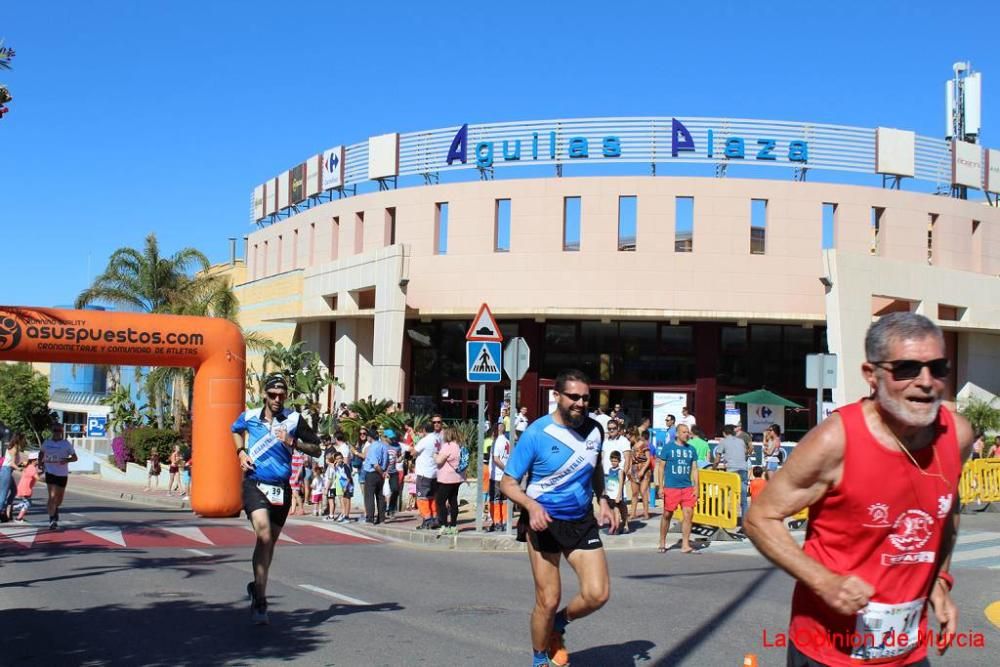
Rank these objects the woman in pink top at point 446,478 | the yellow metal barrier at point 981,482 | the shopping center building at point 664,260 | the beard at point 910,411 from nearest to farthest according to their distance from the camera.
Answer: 1. the beard at point 910,411
2. the woman in pink top at point 446,478
3. the yellow metal barrier at point 981,482
4. the shopping center building at point 664,260

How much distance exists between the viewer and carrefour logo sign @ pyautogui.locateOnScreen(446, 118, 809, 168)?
106ft

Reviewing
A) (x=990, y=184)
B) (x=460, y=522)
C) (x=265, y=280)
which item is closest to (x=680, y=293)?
(x=990, y=184)

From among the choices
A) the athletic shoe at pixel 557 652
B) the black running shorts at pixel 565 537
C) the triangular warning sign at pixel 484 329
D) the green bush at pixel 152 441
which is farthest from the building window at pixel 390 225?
the athletic shoe at pixel 557 652

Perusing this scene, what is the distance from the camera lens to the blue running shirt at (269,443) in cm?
824

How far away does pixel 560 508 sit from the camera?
6512mm

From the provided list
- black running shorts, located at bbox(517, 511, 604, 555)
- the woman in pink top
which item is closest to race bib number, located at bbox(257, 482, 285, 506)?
black running shorts, located at bbox(517, 511, 604, 555)

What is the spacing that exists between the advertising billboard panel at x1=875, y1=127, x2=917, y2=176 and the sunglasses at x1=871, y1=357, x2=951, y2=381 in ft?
104

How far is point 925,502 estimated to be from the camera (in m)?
3.40

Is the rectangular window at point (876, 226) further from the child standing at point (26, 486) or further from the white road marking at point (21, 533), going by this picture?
the white road marking at point (21, 533)

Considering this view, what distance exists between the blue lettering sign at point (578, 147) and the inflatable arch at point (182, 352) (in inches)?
606

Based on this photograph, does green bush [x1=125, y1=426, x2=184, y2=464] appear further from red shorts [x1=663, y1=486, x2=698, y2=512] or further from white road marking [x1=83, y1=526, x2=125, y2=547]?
red shorts [x1=663, y1=486, x2=698, y2=512]

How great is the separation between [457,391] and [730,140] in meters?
11.7

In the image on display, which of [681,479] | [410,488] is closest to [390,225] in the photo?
A: [410,488]

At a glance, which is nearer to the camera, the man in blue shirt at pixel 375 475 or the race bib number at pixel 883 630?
the race bib number at pixel 883 630
